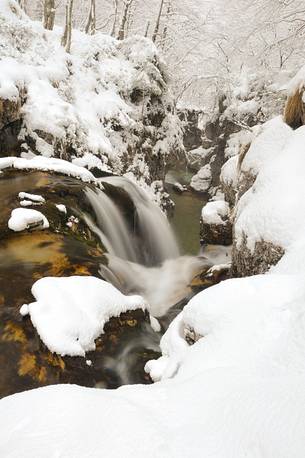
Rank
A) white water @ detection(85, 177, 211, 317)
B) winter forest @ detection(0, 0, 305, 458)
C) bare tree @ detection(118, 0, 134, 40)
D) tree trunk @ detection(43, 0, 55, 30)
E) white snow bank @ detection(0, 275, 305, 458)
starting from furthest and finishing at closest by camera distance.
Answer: bare tree @ detection(118, 0, 134, 40) < tree trunk @ detection(43, 0, 55, 30) < white water @ detection(85, 177, 211, 317) < winter forest @ detection(0, 0, 305, 458) < white snow bank @ detection(0, 275, 305, 458)

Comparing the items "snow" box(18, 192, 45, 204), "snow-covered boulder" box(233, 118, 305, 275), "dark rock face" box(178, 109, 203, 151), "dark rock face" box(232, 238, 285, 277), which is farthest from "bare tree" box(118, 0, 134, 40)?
"dark rock face" box(232, 238, 285, 277)

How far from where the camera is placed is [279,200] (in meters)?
5.04

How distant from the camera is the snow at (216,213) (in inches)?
496

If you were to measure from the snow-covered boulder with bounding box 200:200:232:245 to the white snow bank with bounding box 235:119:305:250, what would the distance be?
228 inches

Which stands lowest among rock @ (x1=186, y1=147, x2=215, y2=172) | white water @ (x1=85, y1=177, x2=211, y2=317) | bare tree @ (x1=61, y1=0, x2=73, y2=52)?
rock @ (x1=186, y1=147, x2=215, y2=172)

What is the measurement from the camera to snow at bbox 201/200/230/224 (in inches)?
496

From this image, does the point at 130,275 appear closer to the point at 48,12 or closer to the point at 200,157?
the point at 48,12

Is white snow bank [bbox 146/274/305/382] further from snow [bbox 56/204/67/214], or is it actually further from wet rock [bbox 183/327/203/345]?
snow [bbox 56/204/67/214]

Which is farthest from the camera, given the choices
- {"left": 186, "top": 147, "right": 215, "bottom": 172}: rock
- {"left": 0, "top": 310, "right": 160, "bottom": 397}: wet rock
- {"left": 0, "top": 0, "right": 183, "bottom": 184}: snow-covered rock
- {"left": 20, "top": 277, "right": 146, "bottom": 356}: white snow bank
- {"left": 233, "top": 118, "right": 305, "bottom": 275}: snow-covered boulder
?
{"left": 186, "top": 147, "right": 215, "bottom": 172}: rock

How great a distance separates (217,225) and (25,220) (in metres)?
8.30

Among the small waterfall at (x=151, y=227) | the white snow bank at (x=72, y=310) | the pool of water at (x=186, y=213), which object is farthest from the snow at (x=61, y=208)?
the pool of water at (x=186, y=213)

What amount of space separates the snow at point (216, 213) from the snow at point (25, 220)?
7980 mm

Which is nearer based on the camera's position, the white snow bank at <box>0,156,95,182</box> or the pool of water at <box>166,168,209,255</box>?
the white snow bank at <box>0,156,95,182</box>

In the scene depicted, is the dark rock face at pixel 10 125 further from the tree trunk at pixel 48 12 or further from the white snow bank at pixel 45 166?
the tree trunk at pixel 48 12
